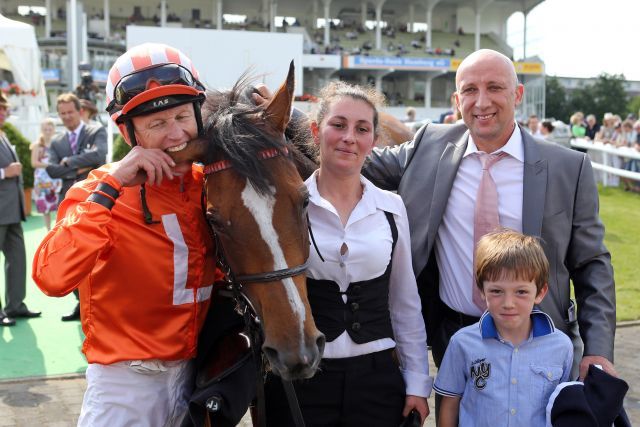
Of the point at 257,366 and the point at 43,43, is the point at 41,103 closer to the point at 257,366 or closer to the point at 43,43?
the point at 257,366

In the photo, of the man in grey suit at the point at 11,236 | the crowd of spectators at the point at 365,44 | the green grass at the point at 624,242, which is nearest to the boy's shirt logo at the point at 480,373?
the green grass at the point at 624,242

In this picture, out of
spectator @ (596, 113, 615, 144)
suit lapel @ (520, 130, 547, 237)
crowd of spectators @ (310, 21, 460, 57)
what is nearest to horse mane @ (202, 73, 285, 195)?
suit lapel @ (520, 130, 547, 237)

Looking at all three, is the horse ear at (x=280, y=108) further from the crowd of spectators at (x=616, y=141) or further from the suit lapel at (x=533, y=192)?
the crowd of spectators at (x=616, y=141)

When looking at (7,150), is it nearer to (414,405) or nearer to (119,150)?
(119,150)

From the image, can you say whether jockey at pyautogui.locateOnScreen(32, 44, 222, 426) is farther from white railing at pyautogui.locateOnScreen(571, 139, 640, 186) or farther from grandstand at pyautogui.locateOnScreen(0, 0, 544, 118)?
grandstand at pyautogui.locateOnScreen(0, 0, 544, 118)

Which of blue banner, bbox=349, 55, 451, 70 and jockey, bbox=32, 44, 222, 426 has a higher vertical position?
blue banner, bbox=349, 55, 451, 70

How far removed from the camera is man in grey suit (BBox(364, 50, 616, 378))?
8.27 feet

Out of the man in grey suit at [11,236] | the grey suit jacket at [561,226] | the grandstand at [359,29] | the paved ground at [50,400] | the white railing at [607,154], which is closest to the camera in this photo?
the grey suit jacket at [561,226]

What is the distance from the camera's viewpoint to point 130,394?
194 centimetres

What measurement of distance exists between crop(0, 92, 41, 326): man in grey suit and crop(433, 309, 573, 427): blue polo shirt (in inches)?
194

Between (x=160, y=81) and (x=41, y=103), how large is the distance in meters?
18.6

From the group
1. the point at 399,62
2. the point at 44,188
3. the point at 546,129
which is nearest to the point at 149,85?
the point at 44,188

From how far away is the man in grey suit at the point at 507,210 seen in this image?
2.52 m

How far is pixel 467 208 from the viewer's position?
263 centimetres
